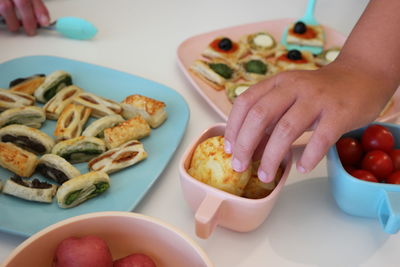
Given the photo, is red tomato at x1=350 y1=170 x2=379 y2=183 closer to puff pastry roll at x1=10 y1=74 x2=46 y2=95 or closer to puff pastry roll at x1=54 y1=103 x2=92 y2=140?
puff pastry roll at x1=54 y1=103 x2=92 y2=140

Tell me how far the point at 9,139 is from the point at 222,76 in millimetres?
600

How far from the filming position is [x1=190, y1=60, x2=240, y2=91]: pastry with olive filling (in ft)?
4.06

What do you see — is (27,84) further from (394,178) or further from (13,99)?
(394,178)

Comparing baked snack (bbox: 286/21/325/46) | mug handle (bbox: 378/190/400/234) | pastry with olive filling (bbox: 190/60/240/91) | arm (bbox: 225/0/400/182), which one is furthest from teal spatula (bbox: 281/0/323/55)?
mug handle (bbox: 378/190/400/234)

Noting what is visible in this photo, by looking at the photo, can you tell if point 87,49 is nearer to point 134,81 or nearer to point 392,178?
point 134,81

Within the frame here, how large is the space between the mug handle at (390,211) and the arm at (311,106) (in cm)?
14

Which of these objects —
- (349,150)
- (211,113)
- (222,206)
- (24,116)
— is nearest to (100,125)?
(24,116)

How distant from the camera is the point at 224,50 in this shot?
1354 mm

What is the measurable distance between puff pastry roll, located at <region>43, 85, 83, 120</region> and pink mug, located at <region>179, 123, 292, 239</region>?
428mm

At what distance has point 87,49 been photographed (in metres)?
1.38

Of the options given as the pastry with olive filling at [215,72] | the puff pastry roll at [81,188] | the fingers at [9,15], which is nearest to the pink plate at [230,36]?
the pastry with olive filling at [215,72]

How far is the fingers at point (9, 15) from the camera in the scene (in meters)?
1.35

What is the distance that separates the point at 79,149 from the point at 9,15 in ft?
2.25

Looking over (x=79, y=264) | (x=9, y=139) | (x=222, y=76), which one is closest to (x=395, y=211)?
Result: (x=79, y=264)
